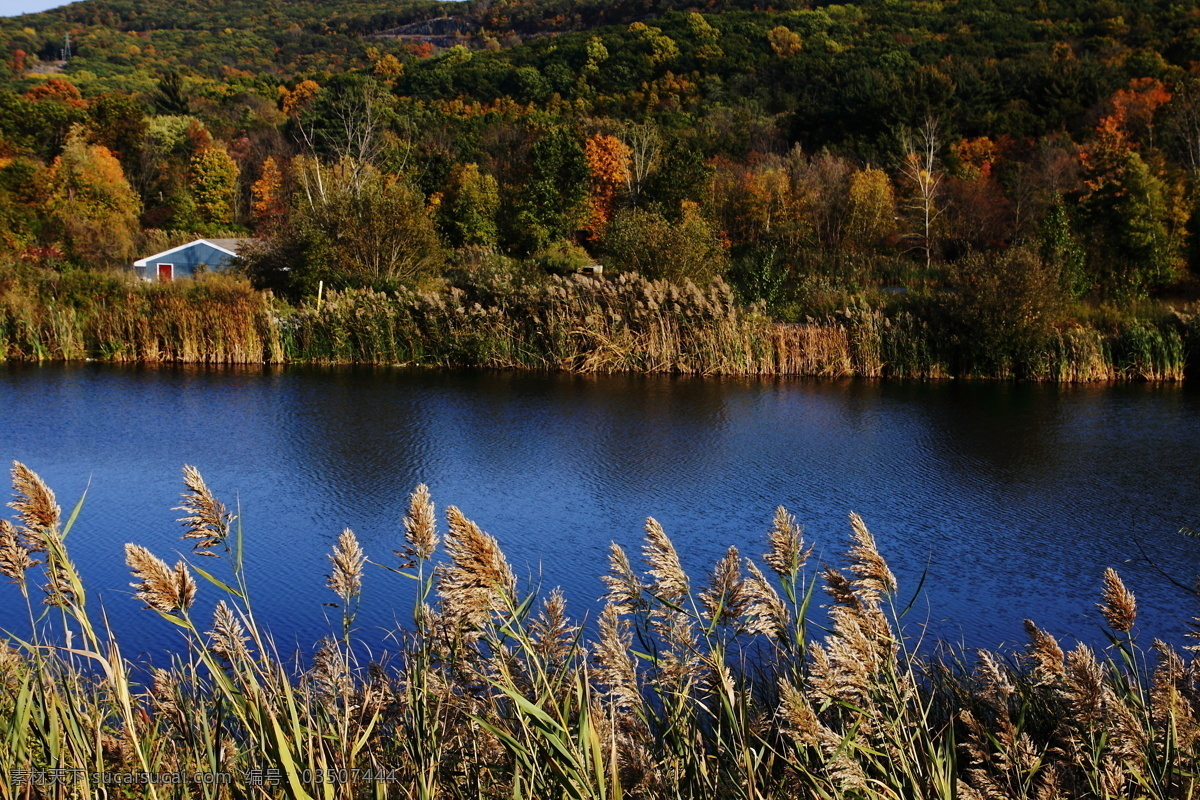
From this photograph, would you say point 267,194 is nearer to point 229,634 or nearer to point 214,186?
point 214,186

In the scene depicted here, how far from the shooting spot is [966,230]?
33531 millimetres

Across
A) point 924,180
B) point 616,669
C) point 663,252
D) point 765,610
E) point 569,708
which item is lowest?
point 569,708

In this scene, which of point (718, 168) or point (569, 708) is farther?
point (718, 168)

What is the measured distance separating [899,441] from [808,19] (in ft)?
190

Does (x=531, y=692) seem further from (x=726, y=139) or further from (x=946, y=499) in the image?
(x=726, y=139)

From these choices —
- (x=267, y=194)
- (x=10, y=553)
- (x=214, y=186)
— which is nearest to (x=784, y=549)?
(x=10, y=553)

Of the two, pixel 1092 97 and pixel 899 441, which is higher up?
pixel 1092 97

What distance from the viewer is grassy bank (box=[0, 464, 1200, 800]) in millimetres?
2781

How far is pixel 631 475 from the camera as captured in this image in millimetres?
10898


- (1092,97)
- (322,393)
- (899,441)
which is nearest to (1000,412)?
(899,441)

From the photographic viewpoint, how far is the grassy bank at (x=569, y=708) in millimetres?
2781

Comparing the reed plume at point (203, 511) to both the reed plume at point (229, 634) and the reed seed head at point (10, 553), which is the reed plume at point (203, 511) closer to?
the reed plume at point (229, 634)

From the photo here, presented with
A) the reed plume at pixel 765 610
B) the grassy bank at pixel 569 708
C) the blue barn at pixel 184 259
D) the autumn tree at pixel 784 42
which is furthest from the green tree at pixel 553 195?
the reed plume at pixel 765 610

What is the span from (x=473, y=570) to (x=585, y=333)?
16440 mm
